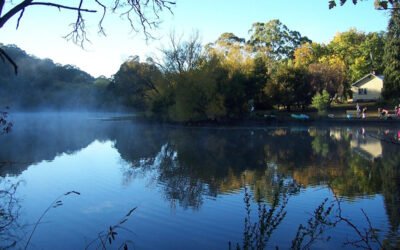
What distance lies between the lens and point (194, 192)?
12219mm

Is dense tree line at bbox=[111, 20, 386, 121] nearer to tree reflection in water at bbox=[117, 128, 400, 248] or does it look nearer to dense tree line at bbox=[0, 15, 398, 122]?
dense tree line at bbox=[0, 15, 398, 122]

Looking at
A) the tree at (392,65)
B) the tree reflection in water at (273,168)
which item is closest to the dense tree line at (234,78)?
the tree at (392,65)

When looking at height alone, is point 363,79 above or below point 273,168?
above

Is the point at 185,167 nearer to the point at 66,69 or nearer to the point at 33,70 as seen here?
the point at 33,70

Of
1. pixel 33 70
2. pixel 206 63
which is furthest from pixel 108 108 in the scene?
pixel 206 63

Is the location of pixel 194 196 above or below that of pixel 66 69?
below

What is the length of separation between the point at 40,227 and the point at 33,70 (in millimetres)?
88581

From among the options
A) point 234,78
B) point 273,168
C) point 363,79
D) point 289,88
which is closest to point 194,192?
point 273,168

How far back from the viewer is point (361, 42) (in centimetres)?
6831

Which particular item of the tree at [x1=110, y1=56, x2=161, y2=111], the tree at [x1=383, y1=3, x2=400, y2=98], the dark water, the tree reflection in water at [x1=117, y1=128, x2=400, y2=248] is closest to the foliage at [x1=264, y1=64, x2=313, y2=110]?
the tree at [x1=383, y1=3, x2=400, y2=98]

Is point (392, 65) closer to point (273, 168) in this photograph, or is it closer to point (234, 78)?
point (234, 78)

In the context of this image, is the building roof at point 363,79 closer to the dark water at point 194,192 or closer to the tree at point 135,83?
the tree at point 135,83

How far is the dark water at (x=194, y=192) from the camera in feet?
27.0

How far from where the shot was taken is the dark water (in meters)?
8.23
